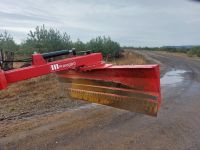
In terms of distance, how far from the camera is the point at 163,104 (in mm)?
6297

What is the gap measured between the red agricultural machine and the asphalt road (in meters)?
0.44

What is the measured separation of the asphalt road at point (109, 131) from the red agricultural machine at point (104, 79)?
1.44 ft

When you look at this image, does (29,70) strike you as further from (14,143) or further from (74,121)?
(74,121)

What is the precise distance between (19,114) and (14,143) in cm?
177

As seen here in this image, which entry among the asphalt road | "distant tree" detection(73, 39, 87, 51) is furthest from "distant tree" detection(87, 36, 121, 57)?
the asphalt road

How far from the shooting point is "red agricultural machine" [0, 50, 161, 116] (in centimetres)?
368

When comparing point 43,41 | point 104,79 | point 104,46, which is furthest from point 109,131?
point 104,46

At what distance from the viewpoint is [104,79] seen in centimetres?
466

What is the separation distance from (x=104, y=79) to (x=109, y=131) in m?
0.97

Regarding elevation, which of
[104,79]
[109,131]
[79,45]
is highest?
[79,45]

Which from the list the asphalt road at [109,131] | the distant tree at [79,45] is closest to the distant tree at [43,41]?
the distant tree at [79,45]

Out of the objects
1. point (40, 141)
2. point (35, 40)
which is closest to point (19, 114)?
point (40, 141)

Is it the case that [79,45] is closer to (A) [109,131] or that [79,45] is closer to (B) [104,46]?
(B) [104,46]

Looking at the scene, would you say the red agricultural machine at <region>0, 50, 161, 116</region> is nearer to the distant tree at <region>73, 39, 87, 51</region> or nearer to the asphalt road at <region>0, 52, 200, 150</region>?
the asphalt road at <region>0, 52, 200, 150</region>
